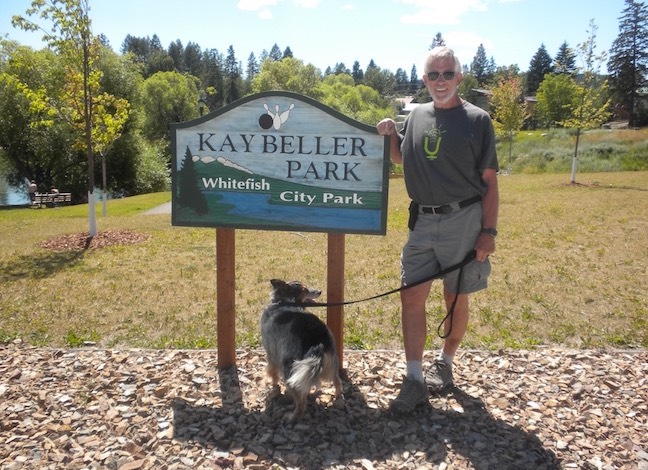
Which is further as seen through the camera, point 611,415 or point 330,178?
point 330,178

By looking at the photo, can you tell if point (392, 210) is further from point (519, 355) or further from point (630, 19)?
point (630, 19)

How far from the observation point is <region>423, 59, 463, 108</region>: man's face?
3.06 meters

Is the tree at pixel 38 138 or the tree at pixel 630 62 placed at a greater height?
the tree at pixel 630 62

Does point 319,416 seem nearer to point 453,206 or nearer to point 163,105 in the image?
point 453,206

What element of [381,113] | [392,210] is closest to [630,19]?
[381,113]

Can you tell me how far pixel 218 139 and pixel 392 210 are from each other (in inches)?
426

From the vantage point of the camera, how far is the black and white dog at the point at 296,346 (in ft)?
9.87

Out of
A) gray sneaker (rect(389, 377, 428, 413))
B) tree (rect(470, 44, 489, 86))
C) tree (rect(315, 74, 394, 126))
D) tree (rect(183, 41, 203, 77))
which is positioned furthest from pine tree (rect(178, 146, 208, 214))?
tree (rect(183, 41, 203, 77))

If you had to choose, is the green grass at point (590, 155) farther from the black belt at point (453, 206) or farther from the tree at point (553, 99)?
the black belt at point (453, 206)

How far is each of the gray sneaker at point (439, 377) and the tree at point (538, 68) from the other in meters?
79.8

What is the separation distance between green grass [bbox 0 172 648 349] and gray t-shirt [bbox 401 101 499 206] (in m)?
1.88

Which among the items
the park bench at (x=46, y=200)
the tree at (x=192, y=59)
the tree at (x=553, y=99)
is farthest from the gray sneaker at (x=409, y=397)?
the tree at (x=192, y=59)

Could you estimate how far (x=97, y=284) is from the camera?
22.1 feet

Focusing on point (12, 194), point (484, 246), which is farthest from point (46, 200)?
point (484, 246)
